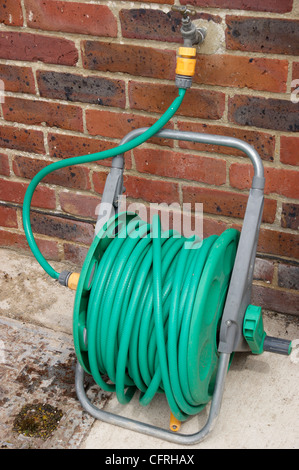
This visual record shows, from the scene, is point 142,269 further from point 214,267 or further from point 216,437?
point 216,437

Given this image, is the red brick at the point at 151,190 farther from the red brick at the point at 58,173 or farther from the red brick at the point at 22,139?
the red brick at the point at 22,139

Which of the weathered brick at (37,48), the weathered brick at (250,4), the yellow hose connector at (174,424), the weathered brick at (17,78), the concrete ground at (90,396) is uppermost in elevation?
the weathered brick at (250,4)

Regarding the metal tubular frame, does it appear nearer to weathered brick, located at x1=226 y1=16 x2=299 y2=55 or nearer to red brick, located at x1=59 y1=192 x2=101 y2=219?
weathered brick, located at x1=226 y1=16 x2=299 y2=55

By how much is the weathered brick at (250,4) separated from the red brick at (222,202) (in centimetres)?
72

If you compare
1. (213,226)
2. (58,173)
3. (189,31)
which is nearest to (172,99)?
(189,31)

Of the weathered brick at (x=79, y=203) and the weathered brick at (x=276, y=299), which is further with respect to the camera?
the weathered brick at (x=79, y=203)

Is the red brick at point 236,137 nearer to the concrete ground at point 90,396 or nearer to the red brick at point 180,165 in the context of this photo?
the red brick at point 180,165

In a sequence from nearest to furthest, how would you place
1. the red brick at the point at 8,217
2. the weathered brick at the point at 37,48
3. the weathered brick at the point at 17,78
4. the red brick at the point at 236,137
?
Result: the red brick at the point at 236,137, the weathered brick at the point at 37,48, the weathered brick at the point at 17,78, the red brick at the point at 8,217

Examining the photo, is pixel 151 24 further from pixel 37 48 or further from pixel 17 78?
pixel 17 78

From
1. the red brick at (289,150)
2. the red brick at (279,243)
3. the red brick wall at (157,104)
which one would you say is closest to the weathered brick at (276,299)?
the red brick wall at (157,104)

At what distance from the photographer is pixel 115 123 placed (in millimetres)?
2436

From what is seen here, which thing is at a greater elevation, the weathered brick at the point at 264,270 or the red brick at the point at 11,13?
the red brick at the point at 11,13

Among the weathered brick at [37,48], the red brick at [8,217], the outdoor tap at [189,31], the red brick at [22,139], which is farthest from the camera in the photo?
the red brick at [8,217]

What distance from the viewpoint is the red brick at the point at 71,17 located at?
2.25 metres
